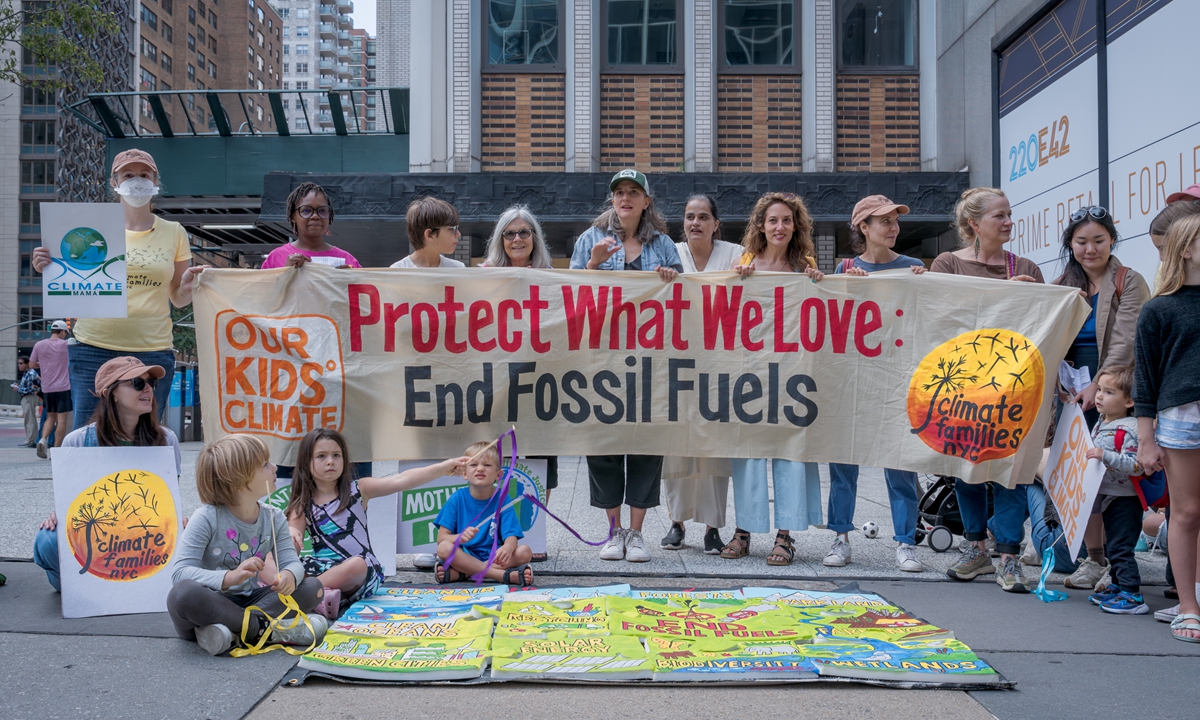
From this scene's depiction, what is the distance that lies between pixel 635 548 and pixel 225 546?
2207 mm

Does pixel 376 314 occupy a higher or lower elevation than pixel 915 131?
lower

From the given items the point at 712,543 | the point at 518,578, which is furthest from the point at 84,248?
the point at 712,543

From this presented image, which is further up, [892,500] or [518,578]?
[892,500]

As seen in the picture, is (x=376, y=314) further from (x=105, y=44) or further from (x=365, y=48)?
(x=365, y=48)

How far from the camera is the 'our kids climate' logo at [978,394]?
486 centimetres

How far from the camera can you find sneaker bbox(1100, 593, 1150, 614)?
13.6ft

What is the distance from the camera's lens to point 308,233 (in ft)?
16.8

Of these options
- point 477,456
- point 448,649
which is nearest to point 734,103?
point 477,456

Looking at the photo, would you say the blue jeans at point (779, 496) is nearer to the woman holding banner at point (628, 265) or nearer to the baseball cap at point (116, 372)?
the woman holding banner at point (628, 265)

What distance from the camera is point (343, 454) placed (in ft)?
14.1

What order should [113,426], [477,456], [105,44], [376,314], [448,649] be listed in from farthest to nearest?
[105,44]
[376,314]
[477,456]
[113,426]
[448,649]

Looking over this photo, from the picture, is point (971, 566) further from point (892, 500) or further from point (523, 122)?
point (523, 122)

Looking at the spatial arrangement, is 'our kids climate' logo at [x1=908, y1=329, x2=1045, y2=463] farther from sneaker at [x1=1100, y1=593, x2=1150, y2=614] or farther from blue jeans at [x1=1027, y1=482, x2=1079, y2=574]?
sneaker at [x1=1100, y1=593, x2=1150, y2=614]

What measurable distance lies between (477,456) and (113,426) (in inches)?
63.9
